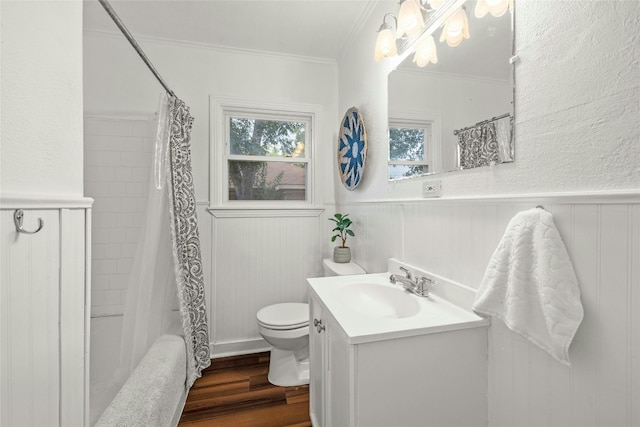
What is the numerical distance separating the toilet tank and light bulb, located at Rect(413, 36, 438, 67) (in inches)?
52.5

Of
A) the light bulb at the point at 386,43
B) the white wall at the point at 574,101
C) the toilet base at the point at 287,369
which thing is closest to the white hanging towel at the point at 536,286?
the white wall at the point at 574,101

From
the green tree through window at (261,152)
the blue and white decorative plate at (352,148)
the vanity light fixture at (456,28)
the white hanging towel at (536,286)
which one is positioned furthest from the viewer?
the green tree through window at (261,152)

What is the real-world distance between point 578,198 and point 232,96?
2309 millimetres

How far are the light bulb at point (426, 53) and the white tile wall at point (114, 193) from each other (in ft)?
6.11

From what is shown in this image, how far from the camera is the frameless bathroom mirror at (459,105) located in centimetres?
93

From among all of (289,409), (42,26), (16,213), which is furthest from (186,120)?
(289,409)

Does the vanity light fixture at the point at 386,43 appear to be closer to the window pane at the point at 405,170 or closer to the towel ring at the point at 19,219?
the window pane at the point at 405,170

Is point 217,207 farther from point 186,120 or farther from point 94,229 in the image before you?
point 94,229

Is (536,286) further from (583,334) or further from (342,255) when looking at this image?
(342,255)

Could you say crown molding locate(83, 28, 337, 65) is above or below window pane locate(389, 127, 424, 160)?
above

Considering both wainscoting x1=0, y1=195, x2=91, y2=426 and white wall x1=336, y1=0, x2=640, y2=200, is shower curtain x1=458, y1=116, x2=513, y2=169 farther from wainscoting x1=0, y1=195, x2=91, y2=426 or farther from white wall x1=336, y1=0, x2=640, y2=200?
wainscoting x1=0, y1=195, x2=91, y2=426

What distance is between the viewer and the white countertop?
0.85 metres

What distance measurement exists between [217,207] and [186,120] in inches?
27.3

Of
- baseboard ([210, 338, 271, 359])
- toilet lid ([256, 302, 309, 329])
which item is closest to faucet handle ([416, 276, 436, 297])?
toilet lid ([256, 302, 309, 329])
